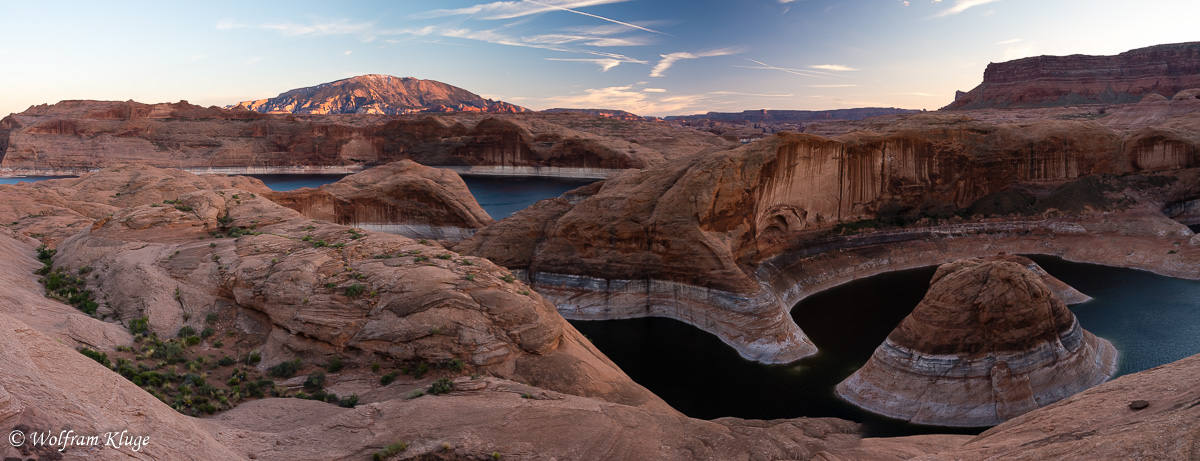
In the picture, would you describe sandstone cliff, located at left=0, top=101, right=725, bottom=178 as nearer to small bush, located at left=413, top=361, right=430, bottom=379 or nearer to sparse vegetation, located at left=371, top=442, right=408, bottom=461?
small bush, located at left=413, top=361, right=430, bottom=379

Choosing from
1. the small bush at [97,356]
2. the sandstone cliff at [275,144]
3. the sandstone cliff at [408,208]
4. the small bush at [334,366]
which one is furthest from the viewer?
the sandstone cliff at [275,144]

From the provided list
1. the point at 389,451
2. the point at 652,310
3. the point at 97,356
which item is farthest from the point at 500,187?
the point at 389,451

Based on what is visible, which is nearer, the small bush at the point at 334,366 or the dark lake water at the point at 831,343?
the small bush at the point at 334,366

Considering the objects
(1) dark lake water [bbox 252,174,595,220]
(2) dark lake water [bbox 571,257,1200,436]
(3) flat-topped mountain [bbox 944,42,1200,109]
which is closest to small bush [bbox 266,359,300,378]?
(2) dark lake water [bbox 571,257,1200,436]

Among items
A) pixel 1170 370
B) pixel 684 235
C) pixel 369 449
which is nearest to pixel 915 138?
pixel 684 235

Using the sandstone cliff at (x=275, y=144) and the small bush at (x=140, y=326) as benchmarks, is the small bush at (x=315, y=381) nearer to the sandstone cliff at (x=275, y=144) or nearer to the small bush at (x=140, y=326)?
the small bush at (x=140, y=326)

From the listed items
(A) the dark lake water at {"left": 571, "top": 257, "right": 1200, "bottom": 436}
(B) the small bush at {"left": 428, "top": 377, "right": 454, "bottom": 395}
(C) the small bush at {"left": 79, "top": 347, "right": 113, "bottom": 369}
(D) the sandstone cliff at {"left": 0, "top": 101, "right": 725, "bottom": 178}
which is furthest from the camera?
(D) the sandstone cliff at {"left": 0, "top": 101, "right": 725, "bottom": 178}

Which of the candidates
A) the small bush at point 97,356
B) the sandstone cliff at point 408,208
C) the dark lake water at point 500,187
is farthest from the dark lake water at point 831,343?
the dark lake water at point 500,187
